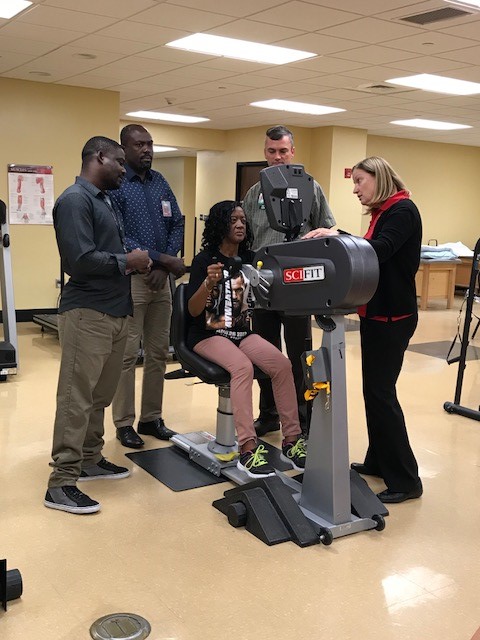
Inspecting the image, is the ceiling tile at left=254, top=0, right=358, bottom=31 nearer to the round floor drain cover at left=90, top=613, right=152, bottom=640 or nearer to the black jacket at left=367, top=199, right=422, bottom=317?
the black jacket at left=367, top=199, right=422, bottom=317

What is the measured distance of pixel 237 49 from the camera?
5789 millimetres

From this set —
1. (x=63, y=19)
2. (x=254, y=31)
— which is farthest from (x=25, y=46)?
(x=254, y=31)

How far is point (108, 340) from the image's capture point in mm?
2910

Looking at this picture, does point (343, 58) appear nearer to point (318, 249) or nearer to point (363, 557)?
point (318, 249)

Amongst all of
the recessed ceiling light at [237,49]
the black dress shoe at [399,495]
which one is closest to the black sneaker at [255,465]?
the black dress shoe at [399,495]

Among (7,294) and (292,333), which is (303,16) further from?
(7,294)

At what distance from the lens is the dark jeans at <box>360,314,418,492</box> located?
3.02 m

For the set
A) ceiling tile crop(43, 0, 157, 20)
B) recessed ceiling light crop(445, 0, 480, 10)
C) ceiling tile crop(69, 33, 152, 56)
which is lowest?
ceiling tile crop(69, 33, 152, 56)

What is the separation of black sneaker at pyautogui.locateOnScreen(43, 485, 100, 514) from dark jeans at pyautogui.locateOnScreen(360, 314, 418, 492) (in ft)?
4.18

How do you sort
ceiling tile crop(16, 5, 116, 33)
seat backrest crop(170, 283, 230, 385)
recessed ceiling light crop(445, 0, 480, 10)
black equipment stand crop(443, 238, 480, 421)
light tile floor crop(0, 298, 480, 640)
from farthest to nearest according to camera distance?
ceiling tile crop(16, 5, 116, 33) < black equipment stand crop(443, 238, 480, 421) < recessed ceiling light crop(445, 0, 480, 10) < seat backrest crop(170, 283, 230, 385) < light tile floor crop(0, 298, 480, 640)

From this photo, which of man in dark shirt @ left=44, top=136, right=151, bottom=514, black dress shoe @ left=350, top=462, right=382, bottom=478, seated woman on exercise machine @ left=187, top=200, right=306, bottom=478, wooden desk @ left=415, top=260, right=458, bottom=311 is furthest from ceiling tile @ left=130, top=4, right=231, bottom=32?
wooden desk @ left=415, top=260, right=458, bottom=311

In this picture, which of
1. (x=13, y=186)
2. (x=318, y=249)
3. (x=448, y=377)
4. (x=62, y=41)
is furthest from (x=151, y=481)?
(x=13, y=186)

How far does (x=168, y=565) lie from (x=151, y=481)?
799 mm

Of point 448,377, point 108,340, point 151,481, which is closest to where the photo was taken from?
point 108,340
